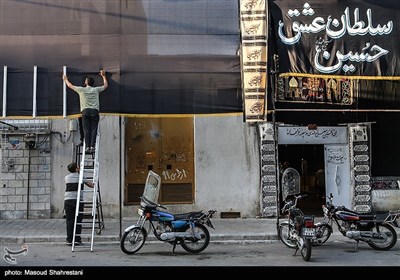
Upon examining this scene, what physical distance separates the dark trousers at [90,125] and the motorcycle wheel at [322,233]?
5.53 m

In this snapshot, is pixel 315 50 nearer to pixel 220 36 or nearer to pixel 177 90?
pixel 220 36

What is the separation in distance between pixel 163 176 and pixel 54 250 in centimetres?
495

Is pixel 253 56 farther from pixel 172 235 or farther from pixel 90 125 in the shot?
pixel 172 235

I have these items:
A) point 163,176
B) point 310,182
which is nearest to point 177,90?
point 163,176

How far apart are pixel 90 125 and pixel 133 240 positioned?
3259 millimetres

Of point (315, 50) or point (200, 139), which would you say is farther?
point (200, 139)

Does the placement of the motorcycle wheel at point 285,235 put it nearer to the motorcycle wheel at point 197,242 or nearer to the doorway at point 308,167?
the motorcycle wheel at point 197,242

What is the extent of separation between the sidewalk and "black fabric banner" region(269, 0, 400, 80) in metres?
4.11

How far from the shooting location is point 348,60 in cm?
1184

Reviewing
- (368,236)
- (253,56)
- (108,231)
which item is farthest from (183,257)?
(253,56)

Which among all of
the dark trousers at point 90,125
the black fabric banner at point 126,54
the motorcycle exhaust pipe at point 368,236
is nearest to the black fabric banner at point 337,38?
the black fabric banner at point 126,54

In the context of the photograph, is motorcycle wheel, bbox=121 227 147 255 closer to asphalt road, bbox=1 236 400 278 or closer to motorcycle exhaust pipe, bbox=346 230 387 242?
asphalt road, bbox=1 236 400 278

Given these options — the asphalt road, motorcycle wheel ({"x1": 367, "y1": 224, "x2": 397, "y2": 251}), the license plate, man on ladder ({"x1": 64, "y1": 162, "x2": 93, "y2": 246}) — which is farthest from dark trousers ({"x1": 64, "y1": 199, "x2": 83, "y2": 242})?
motorcycle wheel ({"x1": 367, "y1": 224, "x2": 397, "y2": 251})
